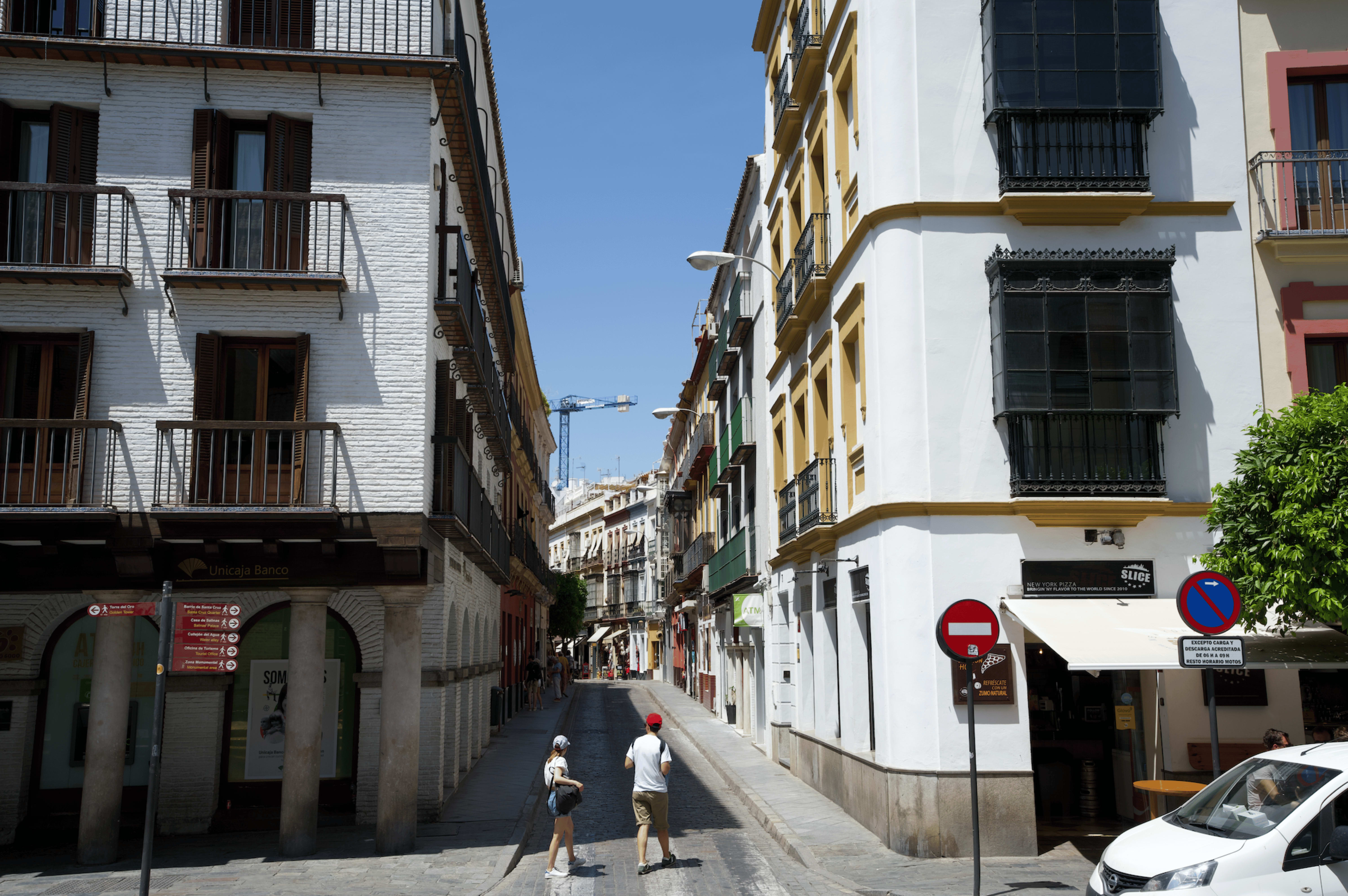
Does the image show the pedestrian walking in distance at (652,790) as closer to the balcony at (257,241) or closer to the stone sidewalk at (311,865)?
the stone sidewalk at (311,865)

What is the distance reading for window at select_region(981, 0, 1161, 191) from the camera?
1402cm

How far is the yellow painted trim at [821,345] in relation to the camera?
1770cm

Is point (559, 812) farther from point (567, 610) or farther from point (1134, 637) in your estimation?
point (567, 610)

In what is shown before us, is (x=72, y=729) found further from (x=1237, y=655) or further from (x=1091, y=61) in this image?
(x=1091, y=61)

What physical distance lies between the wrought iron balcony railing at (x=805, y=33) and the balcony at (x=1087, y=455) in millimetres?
7724

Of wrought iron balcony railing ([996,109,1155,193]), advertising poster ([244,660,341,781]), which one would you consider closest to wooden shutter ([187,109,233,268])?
advertising poster ([244,660,341,781])

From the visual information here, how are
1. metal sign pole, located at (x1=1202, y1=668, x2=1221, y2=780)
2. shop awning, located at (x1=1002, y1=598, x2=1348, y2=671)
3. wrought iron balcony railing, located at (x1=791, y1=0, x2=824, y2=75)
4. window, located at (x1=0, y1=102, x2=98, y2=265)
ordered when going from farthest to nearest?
1. wrought iron balcony railing, located at (x1=791, y1=0, x2=824, y2=75)
2. window, located at (x1=0, y1=102, x2=98, y2=265)
3. shop awning, located at (x1=1002, y1=598, x2=1348, y2=671)
4. metal sign pole, located at (x1=1202, y1=668, x2=1221, y2=780)

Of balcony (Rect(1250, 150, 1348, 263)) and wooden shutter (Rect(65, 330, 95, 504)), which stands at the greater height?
balcony (Rect(1250, 150, 1348, 263))

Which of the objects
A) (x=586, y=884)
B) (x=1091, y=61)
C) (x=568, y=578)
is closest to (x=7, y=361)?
(x=586, y=884)

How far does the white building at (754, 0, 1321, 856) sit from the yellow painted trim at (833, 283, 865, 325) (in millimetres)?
341

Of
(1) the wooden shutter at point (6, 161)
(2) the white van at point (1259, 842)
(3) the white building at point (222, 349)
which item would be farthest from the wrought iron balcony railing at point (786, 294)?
(2) the white van at point (1259, 842)

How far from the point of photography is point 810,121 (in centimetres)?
Answer: 1950

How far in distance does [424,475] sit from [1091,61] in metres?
9.58

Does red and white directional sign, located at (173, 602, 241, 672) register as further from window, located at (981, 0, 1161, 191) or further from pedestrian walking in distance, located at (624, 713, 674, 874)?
window, located at (981, 0, 1161, 191)
